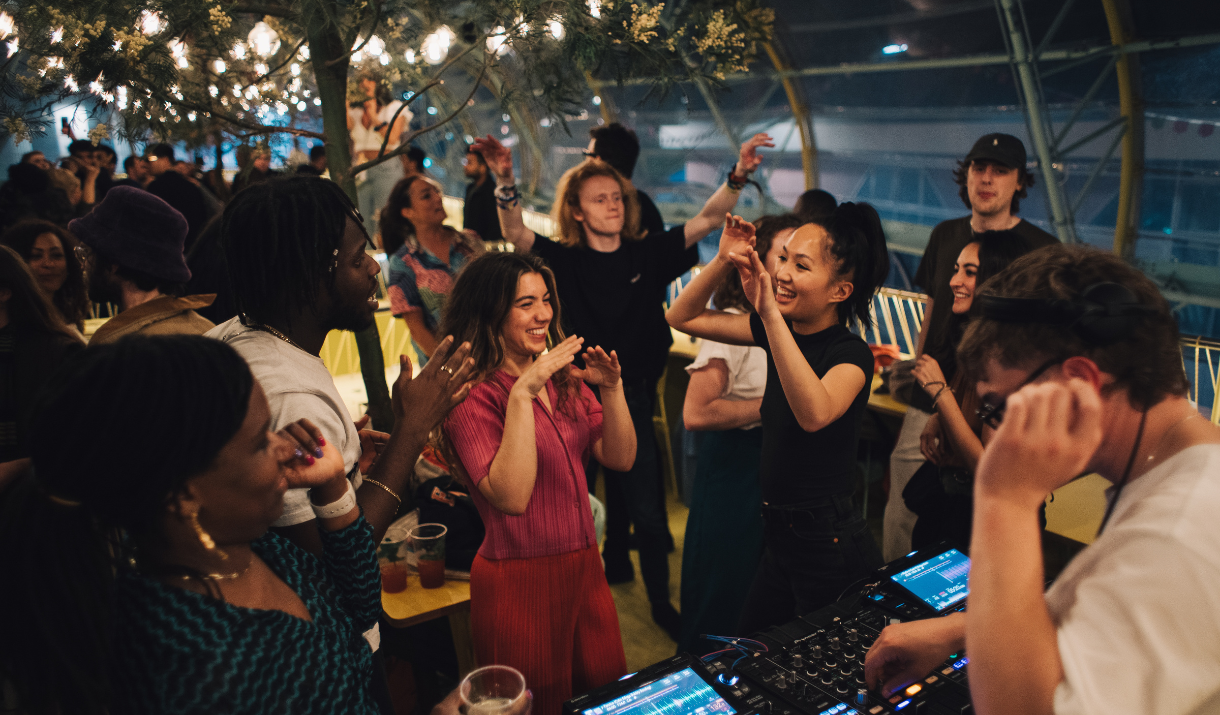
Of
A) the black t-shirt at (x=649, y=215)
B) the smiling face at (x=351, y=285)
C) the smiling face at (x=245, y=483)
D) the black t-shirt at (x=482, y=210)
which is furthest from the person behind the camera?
the black t-shirt at (x=482, y=210)

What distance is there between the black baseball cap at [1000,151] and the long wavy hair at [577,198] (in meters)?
1.38

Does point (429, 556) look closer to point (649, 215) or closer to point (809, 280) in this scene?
point (809, 280)

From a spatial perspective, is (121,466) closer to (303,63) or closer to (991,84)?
(303,63)

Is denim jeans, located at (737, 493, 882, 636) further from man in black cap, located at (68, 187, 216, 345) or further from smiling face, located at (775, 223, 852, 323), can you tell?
man in black cap, located at (68, 187, 216, 345)

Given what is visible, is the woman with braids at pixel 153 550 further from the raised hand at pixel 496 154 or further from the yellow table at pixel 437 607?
the raised hand at pixel 496 154

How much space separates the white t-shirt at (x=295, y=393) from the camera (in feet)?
4.15

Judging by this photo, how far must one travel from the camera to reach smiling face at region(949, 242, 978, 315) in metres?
2.46

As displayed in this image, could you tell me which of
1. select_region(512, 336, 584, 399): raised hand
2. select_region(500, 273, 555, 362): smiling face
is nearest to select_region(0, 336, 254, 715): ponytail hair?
select_region(512, 336, 584, 399): raised hand

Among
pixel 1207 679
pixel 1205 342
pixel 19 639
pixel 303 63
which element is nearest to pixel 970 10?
pixel 1205 342

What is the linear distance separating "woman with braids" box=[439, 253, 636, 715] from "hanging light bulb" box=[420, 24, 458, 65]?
0.94 m

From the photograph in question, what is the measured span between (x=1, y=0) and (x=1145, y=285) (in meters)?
2.45

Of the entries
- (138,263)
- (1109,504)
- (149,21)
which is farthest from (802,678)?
(149,21)

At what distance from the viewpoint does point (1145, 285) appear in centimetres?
91

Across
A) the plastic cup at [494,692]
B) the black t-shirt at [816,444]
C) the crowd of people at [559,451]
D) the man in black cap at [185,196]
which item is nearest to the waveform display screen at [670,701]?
the plastic cup at [494,692]
